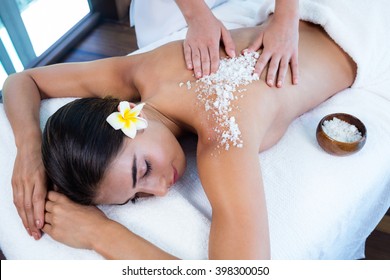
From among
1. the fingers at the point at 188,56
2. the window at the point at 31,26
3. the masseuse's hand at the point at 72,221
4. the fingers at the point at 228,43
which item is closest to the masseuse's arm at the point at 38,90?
the masseuse's hand at the point at 72,221

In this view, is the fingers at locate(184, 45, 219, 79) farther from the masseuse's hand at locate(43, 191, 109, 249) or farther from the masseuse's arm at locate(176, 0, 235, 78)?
the masseuse's hand at locate(43, 191, 109, 249)

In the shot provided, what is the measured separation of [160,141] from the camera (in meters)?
0.99

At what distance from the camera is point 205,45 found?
1109mm

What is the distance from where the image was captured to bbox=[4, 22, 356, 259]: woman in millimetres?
884

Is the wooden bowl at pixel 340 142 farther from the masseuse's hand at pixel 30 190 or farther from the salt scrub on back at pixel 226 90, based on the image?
the masseuse's hand at pixel 30 190

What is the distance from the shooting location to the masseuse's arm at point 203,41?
42.4 inches

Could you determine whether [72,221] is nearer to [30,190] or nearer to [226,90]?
[30,190]

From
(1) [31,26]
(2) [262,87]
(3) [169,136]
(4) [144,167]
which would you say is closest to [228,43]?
(2) [262,87]

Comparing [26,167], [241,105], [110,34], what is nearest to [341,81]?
[241,105]

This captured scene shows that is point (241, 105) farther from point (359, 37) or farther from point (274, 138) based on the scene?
point (359, 37)

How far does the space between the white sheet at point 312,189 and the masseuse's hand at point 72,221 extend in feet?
0.12

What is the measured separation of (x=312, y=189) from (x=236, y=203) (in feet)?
0.93

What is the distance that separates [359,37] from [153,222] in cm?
87

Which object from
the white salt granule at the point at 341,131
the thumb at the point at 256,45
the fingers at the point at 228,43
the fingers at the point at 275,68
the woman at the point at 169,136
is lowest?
the white salt granule at the point at 341,131
